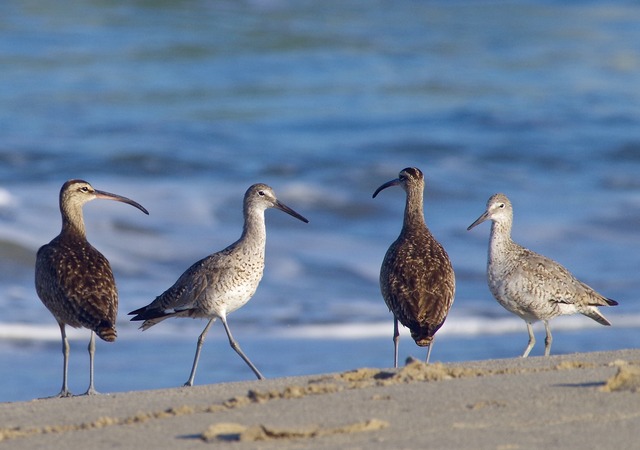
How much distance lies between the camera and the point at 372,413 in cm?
503

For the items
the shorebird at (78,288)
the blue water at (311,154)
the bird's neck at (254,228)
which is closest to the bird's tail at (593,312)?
the blue water at (311,154)

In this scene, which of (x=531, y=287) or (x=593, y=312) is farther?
(x=593, y=312)

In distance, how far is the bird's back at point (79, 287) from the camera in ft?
23.5

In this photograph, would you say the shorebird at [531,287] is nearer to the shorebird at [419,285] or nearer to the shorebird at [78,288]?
the shorebird at [419,285]

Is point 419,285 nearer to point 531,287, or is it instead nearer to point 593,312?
point 531,287

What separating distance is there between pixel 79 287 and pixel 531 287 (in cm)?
280

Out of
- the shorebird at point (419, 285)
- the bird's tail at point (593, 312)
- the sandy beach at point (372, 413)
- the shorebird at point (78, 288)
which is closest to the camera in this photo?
the sandy beach at point (372, 413)

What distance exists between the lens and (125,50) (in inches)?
1057

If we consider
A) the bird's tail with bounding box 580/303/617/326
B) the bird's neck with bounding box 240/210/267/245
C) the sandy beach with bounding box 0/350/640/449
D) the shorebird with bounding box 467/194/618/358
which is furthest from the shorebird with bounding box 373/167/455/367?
the sandy beach with bounding box 0/350/640/449

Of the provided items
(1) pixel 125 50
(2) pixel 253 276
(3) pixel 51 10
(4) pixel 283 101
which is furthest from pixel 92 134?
(2) pixel 253 276

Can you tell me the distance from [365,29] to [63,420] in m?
25.2

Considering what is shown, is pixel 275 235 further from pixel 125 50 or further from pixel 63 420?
pixel 125 50

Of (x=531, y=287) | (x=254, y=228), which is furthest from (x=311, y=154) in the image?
(x=531, y=287)

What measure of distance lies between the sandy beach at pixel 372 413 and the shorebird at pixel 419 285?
1.30 metres
